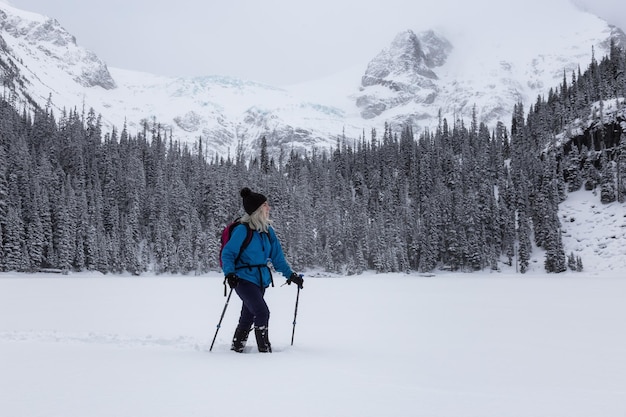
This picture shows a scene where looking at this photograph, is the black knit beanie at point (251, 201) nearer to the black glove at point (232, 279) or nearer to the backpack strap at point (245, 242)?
the backpack strap at point (245, 242)

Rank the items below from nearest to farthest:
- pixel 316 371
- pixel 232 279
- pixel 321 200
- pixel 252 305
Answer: pixel 316 371 < pixel 232 279 < pixel 252 305 < pixel 321 200

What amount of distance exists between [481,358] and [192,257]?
80316 millimetres

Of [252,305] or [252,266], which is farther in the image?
[252,266]

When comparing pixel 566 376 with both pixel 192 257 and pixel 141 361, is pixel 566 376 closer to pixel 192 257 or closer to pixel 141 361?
pixel 141 361

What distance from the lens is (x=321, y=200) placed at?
110 m

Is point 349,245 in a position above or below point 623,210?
below

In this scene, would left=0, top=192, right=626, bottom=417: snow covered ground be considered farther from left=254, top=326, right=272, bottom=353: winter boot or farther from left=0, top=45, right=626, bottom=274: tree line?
left=0, top=45, right=626, bottom=274: tree line

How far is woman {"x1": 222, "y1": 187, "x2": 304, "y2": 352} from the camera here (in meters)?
7.46

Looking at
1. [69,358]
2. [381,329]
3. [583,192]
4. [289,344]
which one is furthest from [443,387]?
[583,192]

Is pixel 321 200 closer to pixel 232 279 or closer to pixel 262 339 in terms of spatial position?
pixel 262 339

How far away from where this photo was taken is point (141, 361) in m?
6.29

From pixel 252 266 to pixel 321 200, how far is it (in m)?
103

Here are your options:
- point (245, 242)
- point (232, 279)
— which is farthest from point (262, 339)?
point (245, 242)

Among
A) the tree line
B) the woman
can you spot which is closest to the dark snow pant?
the woman
